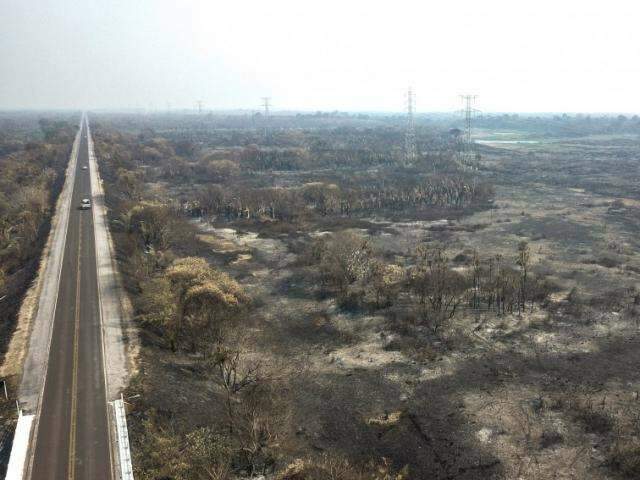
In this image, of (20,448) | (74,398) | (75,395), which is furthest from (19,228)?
(20,448)

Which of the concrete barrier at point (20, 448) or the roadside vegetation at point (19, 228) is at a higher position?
the roadside vegetation at point (19, 228)

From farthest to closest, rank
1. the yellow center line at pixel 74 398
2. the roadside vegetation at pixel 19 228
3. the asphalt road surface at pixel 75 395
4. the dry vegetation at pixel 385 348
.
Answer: the roadside vegetation at pixel 19 228 < the dry vegetation at pixel 385 348 < the yellow center line at pixel 74 398 < the asphalt road surface at pixel 75 395

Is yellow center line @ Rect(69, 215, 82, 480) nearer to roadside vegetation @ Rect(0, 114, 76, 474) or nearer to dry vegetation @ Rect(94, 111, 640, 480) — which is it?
dry vegetation @ Rect(94, 111, 640, 480)

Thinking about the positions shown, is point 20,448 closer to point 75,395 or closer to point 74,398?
point 74,398

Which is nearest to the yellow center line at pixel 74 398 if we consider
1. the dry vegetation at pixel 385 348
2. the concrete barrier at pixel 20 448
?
the concrete barrier at pixel 20 448

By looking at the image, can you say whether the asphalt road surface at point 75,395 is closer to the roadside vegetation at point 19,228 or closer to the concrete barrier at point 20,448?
the concrete barrier at point 20,448

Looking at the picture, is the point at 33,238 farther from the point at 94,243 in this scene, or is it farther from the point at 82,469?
the point at 82,469

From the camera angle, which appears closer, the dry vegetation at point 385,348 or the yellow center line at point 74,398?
the yellow center line at point 74,398
